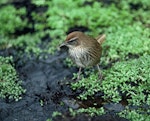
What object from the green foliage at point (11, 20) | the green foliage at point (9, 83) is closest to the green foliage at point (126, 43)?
the green foliage at point (9, 83)

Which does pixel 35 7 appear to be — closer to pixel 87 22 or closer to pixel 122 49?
pixel 87 22

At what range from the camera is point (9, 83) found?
6.91 m

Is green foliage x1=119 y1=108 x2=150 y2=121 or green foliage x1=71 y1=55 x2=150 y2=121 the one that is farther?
green foliage x1=71 y1=55 x2=150 y2=121

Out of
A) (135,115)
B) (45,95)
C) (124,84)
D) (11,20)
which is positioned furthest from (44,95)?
(11,20)

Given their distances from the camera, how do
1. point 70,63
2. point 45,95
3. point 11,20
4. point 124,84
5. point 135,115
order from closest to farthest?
point 135,115, point 124,84, point 45,95, point 70,63, point 11,20

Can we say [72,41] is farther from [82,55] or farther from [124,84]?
[124,84]

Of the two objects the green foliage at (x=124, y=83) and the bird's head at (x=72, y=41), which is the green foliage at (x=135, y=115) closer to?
the green foliage at (x=124, y=83)

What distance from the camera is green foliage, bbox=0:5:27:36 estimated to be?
9867mm

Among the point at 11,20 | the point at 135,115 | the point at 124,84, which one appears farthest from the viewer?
the point at 11,20

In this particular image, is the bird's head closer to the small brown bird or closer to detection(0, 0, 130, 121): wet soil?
the small brown bird

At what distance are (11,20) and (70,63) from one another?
2.68 m

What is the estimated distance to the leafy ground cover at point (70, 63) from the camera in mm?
6332

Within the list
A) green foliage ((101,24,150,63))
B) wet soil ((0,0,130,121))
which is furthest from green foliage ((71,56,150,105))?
green foliage ((101,24,150,63))

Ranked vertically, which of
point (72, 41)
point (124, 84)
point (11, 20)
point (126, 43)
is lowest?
point (124, 84)
